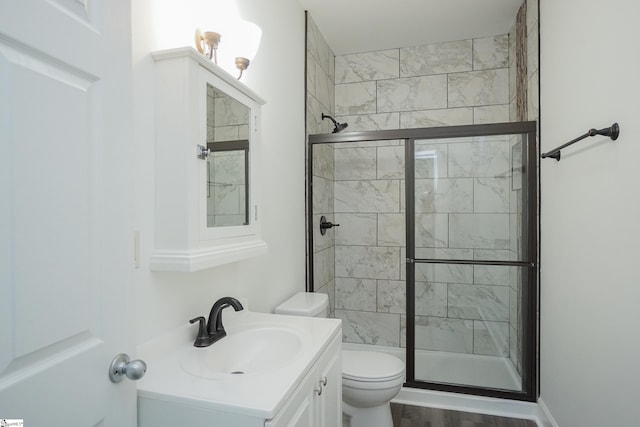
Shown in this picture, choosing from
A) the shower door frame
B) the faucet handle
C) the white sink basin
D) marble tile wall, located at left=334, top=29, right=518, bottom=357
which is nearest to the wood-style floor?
the shower door frame

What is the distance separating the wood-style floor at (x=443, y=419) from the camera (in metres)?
2.22

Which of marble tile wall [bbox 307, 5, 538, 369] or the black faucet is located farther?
marble tile wall [bbox 307, 5, 538, 369]

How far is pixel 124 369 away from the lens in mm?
A: 878

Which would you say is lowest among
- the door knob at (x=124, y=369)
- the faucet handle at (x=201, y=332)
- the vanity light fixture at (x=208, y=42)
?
the faucet handle at (x=201, y=332)

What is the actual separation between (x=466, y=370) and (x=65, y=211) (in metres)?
2.60

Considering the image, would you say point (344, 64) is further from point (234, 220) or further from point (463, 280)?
point (234, 220)

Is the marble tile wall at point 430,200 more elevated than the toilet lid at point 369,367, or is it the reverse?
the marble tile wall at point 430,200

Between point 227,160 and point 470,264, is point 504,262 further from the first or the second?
point 227,160

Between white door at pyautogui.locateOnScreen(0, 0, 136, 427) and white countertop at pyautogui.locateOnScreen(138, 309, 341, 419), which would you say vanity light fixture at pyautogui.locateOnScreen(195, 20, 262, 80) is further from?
white countertop at pyautogui.locateOnScreen(138, 309, 341, 419)

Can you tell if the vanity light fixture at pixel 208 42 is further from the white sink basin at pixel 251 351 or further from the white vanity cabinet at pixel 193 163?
the white sink basin at pixel 251 351

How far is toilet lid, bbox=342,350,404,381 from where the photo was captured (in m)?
1.96

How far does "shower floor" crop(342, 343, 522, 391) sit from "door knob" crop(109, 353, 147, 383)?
6.87 ft

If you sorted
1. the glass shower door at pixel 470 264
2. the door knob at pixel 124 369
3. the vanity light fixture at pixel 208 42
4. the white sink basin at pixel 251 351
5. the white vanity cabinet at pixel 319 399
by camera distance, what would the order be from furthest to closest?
the glass shower door at pixel 470 264, the vanity light fixture at pixel 208 42, the white sink basin at pixel 251 351, the white vanity cabinet at pixel 319 399, the door knob at pixel 124 369

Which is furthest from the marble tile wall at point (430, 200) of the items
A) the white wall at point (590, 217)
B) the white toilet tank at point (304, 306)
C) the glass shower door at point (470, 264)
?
the white toilet tank at point (304, 306)
